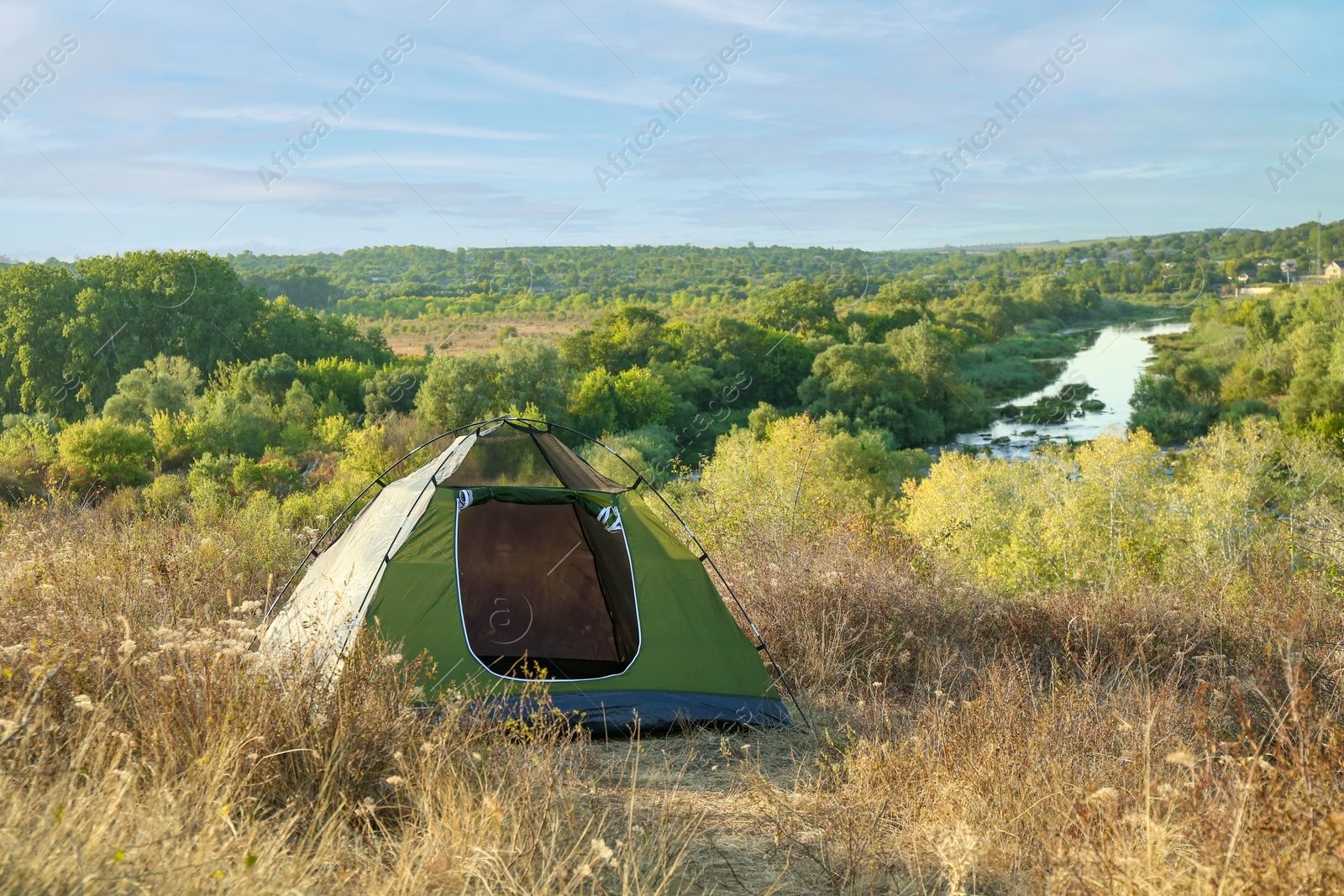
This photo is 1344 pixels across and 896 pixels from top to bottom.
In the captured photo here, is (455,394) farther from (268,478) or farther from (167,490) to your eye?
(167,490)

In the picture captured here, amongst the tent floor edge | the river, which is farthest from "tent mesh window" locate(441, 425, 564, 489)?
the river

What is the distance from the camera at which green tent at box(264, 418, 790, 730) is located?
14.8ft

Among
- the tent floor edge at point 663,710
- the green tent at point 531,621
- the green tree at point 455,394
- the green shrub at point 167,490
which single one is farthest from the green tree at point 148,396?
the tent floor edge at point 663,710

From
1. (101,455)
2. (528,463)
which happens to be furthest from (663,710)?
(101,455)

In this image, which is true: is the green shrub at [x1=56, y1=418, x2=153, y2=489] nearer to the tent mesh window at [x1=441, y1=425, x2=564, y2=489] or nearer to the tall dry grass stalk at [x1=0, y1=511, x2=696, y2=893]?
the tent mesh window at [x1=441, y1=425, x2=564, y2=489]

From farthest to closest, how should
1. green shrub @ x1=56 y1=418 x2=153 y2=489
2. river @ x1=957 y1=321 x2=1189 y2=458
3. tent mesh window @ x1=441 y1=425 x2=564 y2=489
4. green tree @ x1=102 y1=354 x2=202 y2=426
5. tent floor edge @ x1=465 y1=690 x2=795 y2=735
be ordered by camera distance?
river @ x1=957 y1=321 x2=1189 y2=458
green tree @ x1=102 y1=354 x2=202 y2=426
green shrub @ x1=56 y1=418 x2=153 y2=489
tent mesh window @ x1=441 y1=425 x2=564 y2=489
tent floor edge @ x1=465 y1=690 x2=795 y2=735

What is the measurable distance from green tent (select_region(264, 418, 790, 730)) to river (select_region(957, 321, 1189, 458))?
96.8 ft

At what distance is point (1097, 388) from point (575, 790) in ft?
194

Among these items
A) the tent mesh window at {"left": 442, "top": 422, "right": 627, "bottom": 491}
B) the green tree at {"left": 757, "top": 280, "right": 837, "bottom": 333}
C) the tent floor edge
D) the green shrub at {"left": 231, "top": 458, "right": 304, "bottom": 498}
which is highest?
the green tree at {"left": 757, "top": 280, "right": 837, "bottom": 333}

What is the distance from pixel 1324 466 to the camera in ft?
88.6

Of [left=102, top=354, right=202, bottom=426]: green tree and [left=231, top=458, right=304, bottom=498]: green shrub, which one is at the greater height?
[left=102, top=354, right=202, bottom=426]: green tree

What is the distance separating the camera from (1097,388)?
56.0m

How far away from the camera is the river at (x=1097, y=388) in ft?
147

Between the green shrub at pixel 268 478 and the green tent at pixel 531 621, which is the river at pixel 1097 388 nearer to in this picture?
the green shrub at pixel 268 478
